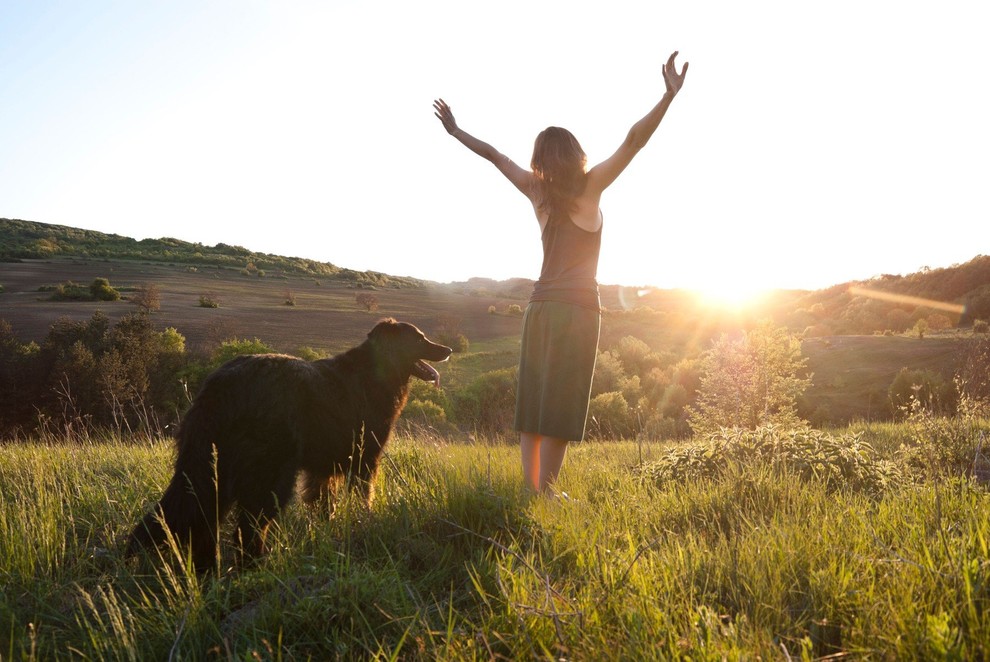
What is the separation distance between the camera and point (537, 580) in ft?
6.81

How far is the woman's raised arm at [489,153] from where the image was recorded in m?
4.20

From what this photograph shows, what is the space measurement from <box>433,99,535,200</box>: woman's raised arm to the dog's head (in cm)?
149

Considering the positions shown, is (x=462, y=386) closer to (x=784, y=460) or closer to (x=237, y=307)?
(x=784, y=460)

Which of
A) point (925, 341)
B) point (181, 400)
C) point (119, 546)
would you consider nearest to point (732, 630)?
point (119, 546)

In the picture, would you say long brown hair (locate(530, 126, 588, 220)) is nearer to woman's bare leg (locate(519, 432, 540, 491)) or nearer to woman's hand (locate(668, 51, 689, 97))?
woman's hand (locate(668, 51, 689, 97))

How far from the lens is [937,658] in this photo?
58.6 inches

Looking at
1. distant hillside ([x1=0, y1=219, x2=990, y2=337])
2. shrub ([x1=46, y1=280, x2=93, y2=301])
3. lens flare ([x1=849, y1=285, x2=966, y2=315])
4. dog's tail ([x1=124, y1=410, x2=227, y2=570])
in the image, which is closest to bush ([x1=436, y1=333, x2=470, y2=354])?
distant hillside ([x1=0, y1=219, x2=990, y2=337])

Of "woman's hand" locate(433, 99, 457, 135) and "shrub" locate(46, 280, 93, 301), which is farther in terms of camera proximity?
"shrub" locate(46, 280, 93, 301)

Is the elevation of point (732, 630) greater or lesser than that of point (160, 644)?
greater

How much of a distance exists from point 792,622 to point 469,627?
110 cm

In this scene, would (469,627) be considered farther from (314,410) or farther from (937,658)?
(314,410)

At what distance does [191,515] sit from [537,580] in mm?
1891

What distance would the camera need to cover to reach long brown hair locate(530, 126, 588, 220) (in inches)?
150

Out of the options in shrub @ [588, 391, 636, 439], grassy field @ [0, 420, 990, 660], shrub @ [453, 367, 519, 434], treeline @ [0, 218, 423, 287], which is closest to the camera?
grassy field @ [0, 420, 990, 660]
